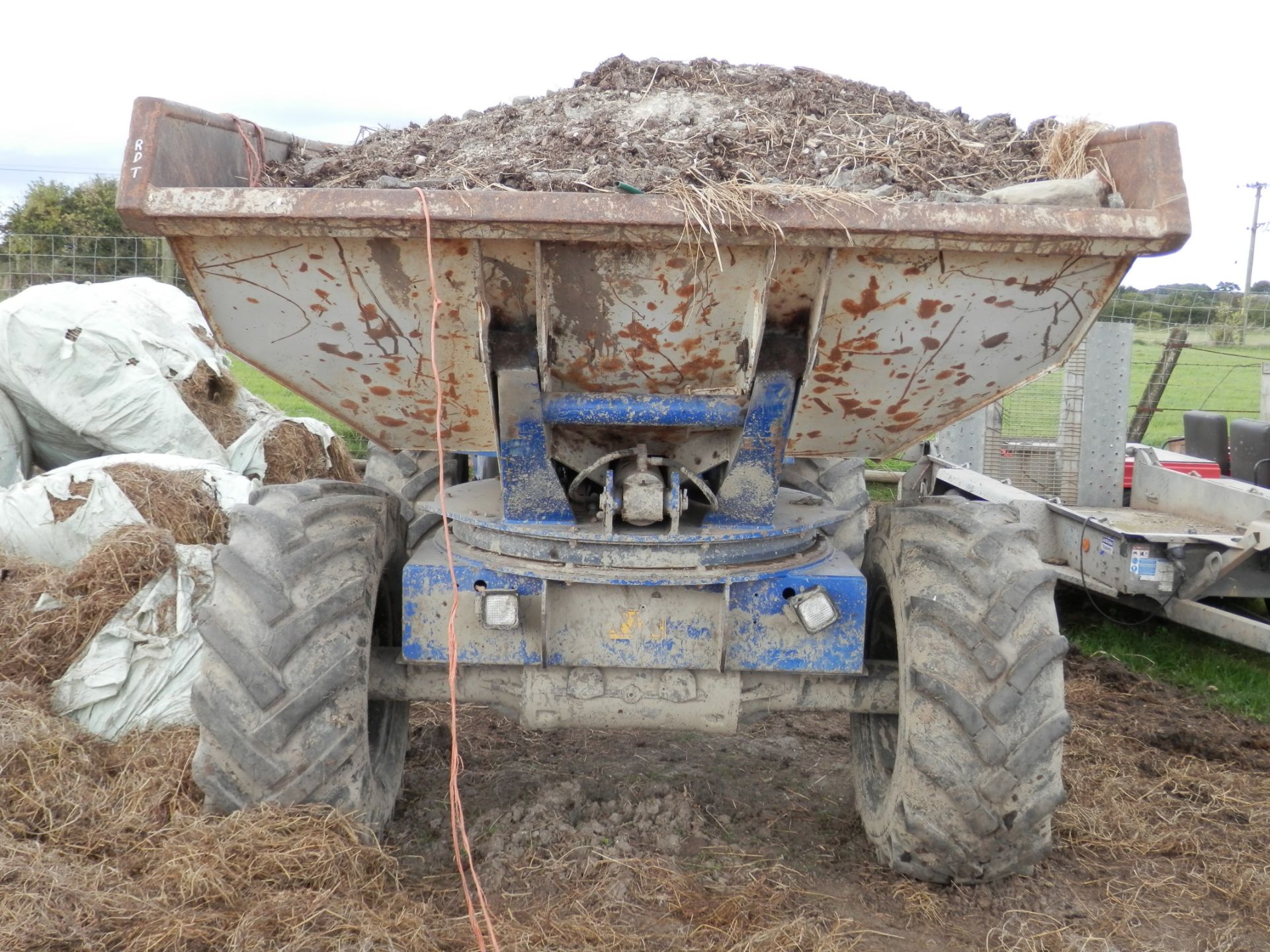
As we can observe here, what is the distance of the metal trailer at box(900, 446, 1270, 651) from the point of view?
16.8 ft

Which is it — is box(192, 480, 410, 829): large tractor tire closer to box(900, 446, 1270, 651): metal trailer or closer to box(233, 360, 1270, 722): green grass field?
box(233, 360, 1270, 722): green grass field

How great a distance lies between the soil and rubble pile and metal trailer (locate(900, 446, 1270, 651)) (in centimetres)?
260

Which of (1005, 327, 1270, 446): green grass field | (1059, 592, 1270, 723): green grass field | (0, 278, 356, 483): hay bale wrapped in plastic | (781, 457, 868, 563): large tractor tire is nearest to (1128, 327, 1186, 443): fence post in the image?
(1005, 327, 1270, 446): green grass field

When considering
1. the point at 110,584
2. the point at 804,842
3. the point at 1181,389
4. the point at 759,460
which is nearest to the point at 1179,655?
the point at 804,842

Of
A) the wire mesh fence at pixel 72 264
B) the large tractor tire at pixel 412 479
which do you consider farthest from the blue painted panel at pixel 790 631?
the wire mesh fence at pixel 72 264

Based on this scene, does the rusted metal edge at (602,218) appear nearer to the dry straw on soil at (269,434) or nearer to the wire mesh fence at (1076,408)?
the wire mesh fence at (1076,408)

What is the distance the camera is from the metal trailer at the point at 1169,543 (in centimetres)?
512

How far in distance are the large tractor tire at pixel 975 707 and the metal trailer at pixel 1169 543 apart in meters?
2.31

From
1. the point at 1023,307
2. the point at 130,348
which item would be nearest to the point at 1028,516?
the point at 1023,307

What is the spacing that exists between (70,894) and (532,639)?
1333mm

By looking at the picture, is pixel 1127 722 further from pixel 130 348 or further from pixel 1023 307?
pixel 130 348

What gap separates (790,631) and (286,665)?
4.62ft

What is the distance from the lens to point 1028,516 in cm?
598

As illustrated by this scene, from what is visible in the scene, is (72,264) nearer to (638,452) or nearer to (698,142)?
(638,452)
